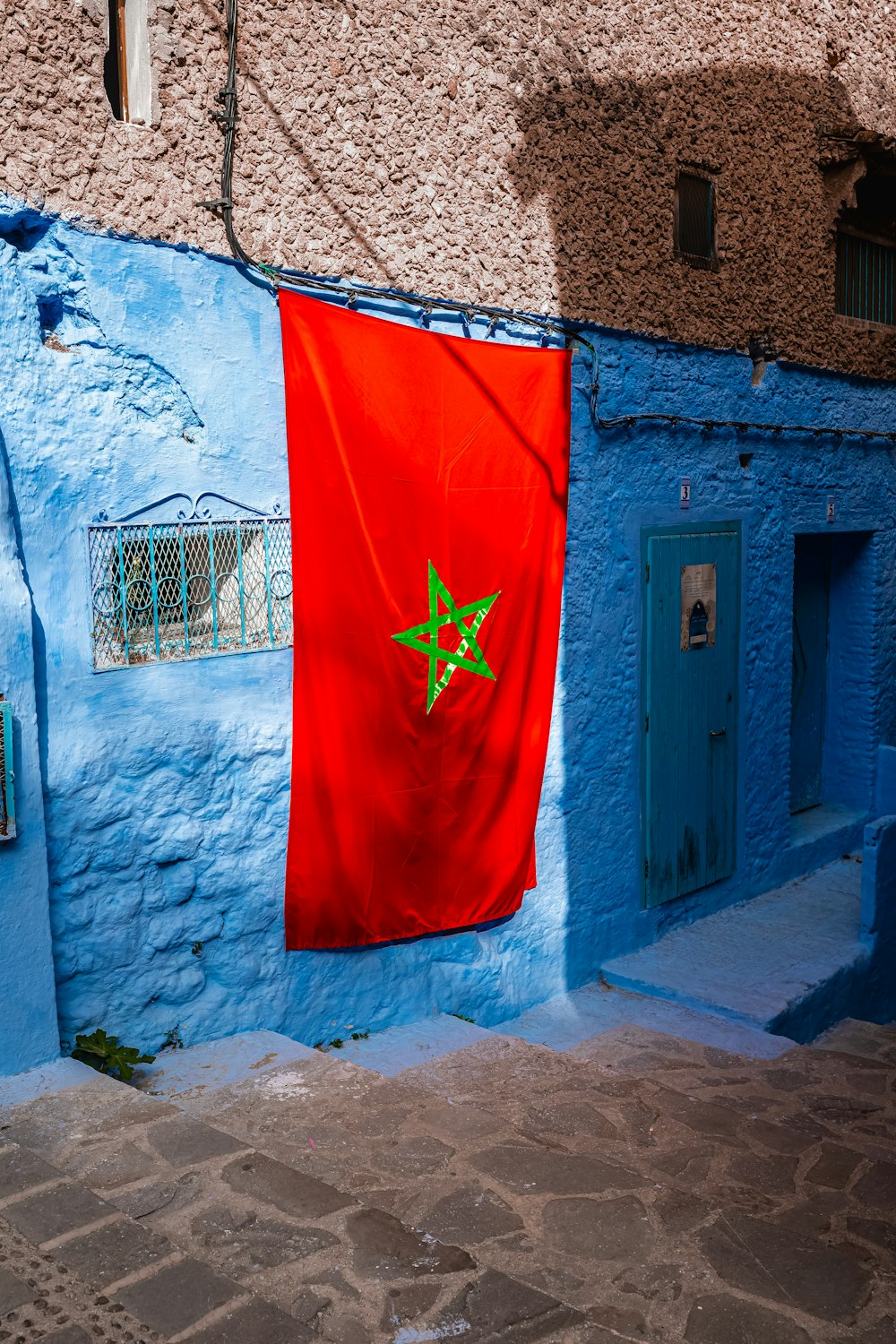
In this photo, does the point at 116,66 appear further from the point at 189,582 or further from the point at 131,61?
the point at 189,582

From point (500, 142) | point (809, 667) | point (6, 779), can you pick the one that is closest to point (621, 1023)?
Answer: point (6, 779)

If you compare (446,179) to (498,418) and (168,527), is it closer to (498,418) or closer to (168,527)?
(498,418)

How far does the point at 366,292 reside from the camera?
5078 mm

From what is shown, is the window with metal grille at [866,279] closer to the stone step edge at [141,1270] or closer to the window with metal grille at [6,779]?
the window with metal grille at [6,779]

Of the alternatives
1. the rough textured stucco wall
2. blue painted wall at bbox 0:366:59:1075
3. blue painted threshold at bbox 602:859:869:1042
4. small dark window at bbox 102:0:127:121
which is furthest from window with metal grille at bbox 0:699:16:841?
blue painted threshold at bbox 602:859:869:1042

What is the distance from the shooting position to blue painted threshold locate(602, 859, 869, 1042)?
6.27 meters

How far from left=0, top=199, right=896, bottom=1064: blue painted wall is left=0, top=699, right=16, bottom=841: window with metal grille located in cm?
25

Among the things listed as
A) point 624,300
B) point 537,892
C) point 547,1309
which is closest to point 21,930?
point 547,1309

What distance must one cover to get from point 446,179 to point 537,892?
3502mm

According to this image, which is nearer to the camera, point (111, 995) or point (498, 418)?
point (111, 995)

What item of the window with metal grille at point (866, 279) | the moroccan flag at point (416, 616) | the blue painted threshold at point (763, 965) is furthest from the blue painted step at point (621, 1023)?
the window with metal grille at point (866, 279)

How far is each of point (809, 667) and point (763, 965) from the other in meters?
3.05

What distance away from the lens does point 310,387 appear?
4809 mm

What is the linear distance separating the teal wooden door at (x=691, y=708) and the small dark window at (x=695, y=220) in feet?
5.26
